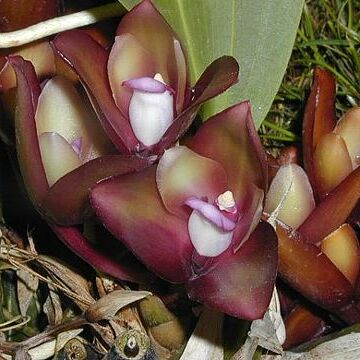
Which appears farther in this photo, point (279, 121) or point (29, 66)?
point (279, 121)

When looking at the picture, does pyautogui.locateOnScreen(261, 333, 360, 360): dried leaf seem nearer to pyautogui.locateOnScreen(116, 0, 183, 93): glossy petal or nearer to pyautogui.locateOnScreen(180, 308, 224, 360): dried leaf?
pyautogui.locateOnScreen(180, 308, 224, 360): dried leaf

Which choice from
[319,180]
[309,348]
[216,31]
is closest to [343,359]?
[309,348]

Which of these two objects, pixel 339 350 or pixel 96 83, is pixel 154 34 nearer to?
pixel 96 83

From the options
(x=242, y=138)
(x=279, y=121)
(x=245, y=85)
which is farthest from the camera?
(x=279, y=121)

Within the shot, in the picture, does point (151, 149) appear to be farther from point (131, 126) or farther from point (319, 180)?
Result: point (319, 180)

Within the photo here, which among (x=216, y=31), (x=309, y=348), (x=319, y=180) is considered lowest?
(x=309, y=348)

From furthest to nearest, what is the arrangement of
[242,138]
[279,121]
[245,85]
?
[279,121]
[245,85]
[242,138]

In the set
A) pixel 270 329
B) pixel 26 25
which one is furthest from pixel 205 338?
pixel 26 25
